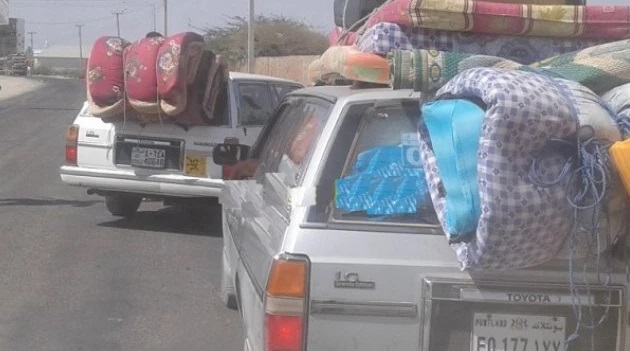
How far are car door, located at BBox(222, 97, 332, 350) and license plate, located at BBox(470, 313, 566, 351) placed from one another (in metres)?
0.75

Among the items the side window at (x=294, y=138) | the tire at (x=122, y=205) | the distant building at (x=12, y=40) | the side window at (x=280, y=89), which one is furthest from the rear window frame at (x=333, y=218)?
the distant building at (x=12, y=40)

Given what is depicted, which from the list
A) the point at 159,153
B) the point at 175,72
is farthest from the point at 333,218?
the point at 159,153

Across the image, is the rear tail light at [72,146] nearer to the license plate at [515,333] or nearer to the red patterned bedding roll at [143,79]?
the red patterned bedding roll at [143,79]

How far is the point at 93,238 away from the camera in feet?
31.0

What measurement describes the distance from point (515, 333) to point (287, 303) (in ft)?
2.58

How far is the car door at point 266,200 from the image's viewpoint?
3926 millimetres

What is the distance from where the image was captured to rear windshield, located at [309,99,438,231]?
3.65m

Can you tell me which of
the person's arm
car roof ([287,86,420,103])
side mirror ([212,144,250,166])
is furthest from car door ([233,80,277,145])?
car roof ([287,86,420,103])

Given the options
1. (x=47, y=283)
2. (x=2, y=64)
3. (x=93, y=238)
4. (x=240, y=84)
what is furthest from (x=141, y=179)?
(x=2, y=64)

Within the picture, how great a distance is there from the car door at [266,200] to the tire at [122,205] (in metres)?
4.43

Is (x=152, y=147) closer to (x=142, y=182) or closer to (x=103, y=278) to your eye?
(x=142, y=182)

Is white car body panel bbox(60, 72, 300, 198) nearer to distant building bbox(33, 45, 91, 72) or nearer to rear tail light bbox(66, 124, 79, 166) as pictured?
rear tail light bbox(66, 124, 79, 166)

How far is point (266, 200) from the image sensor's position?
457 centimetres

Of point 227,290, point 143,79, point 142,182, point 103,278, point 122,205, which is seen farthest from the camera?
point 122,205
